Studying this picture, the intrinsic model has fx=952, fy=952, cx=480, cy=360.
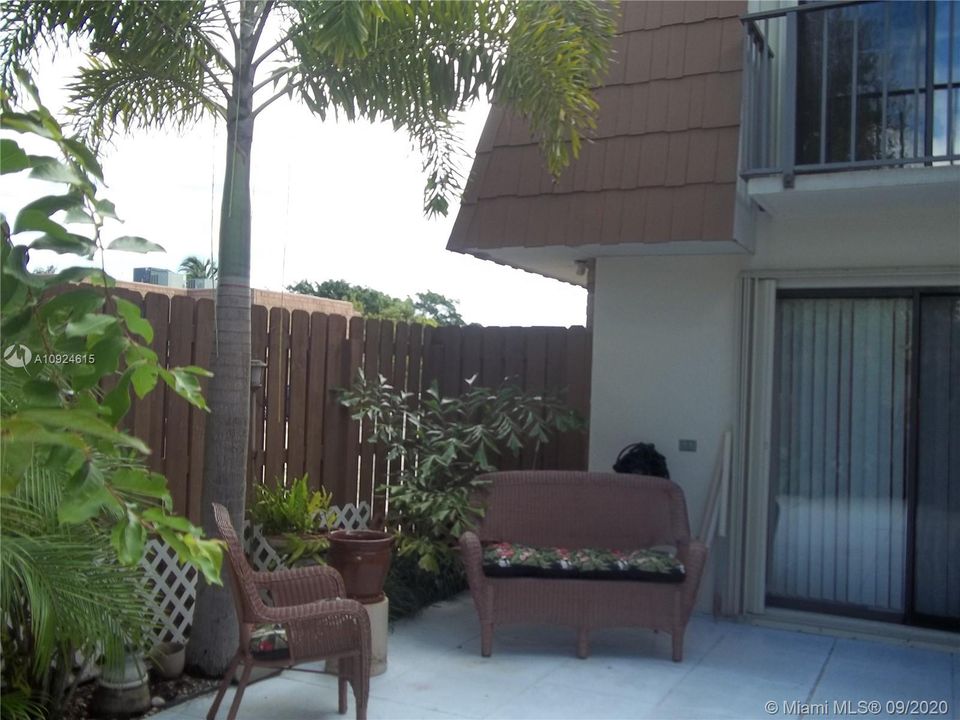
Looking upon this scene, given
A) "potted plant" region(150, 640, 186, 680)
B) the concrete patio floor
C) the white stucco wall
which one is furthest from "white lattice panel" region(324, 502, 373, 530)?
"potted plant" region(150, 640, 186, 680)

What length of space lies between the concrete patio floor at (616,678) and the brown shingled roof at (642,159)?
269 centimetres

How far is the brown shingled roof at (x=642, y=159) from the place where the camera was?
6441 mm

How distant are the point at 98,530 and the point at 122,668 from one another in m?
0.99

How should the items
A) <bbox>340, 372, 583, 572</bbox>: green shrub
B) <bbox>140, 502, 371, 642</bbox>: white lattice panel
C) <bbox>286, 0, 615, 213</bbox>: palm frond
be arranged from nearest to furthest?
<bbox>286, 0, 615, 213</bbox>: palm frond → <bbox>140, 502, 371, 642</bbox>: white lattice panel → <bbox>340, 372, 583, 572</bbox>: green shrub

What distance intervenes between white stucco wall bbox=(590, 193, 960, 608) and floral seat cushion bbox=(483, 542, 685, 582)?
1.24 metres

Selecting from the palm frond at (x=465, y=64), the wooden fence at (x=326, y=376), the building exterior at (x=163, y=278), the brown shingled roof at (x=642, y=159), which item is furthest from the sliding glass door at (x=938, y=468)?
the building exterior at (x=163, y=278)

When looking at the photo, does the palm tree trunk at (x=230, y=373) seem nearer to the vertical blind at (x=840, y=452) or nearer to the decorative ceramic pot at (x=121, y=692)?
the decorative ceramic pot at (x=121, y=692)

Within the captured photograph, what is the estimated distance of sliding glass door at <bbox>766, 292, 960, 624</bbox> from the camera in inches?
247

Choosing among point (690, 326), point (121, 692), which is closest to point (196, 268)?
point (121, 692)

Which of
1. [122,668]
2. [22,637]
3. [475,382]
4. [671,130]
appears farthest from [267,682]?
[671,130]

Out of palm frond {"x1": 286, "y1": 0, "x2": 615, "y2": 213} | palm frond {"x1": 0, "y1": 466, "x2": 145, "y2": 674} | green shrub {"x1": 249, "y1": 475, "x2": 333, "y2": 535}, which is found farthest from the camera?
green shrub {"x1": 249, "y1": 475, "x2": 333, "y2": 535}

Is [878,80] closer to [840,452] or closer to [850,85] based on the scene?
[850,85]

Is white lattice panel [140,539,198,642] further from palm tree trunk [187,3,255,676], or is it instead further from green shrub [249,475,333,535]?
green shrub [249,475,333,535]

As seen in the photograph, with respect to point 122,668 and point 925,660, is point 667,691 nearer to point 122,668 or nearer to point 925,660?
point 925,660
